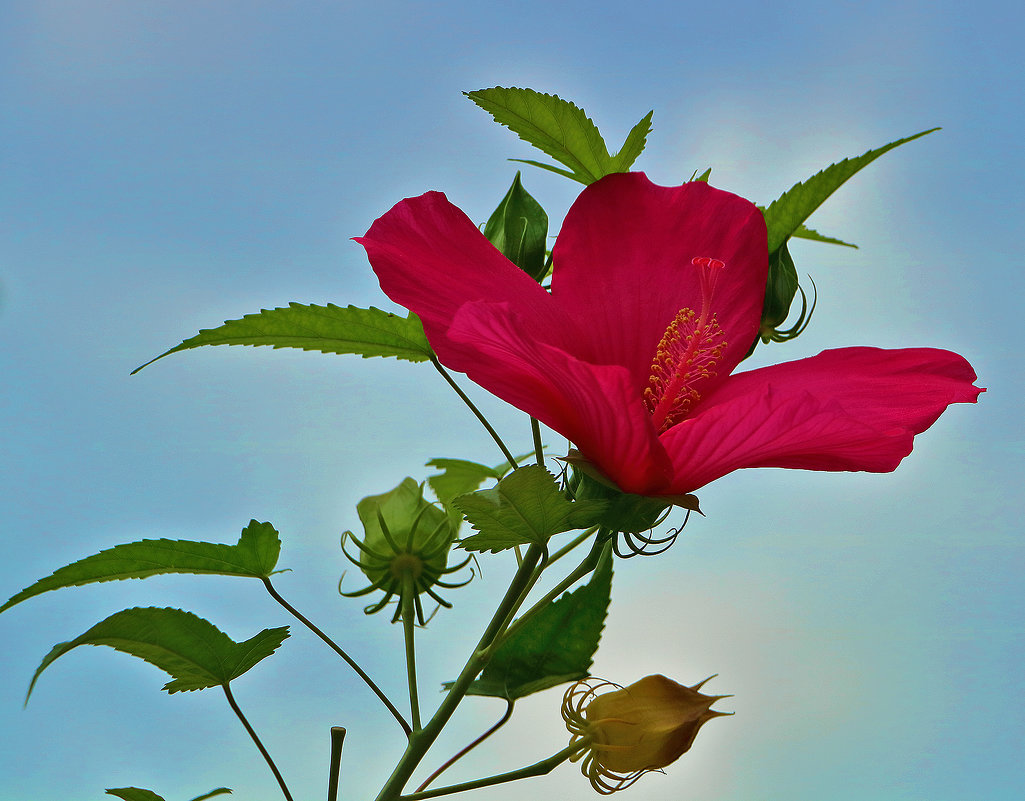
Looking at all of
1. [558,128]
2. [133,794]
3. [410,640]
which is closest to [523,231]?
[558,128]

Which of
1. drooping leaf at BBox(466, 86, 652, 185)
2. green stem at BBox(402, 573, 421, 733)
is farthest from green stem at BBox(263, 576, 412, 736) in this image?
drooping leaf at BBox(466, 86, 652, 185)

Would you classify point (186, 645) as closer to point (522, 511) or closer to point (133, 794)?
point (133, 794)

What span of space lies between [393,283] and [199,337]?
0.42 ft

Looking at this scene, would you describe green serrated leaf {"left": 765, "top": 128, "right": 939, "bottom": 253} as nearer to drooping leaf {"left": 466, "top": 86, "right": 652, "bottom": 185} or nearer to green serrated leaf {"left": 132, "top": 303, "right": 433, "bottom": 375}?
drooping leaf {"left": 466, "top": 86, "right": 652, "bottom": 185}

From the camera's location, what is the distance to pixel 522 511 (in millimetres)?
502

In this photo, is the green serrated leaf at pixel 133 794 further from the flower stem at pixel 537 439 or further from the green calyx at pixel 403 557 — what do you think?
the flower stem at pixel 537 439

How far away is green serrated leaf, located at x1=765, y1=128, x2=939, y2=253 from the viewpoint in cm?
55

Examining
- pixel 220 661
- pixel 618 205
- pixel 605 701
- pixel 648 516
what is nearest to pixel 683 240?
pixel 618 205

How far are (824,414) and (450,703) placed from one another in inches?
10.7

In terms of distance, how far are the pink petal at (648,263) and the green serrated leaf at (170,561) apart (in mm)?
243

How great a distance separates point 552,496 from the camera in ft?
1.63

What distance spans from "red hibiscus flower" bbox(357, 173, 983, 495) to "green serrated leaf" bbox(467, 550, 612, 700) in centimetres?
14

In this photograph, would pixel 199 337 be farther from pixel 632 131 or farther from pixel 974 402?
pixel 974 402

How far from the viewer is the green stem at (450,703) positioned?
1.82ft
